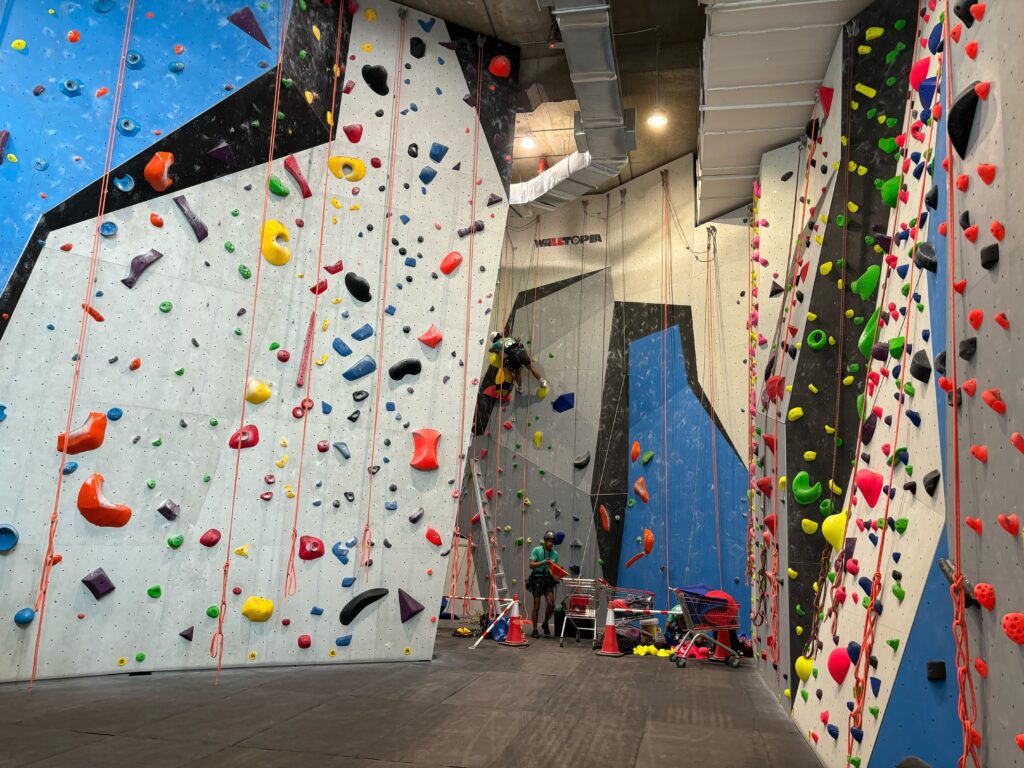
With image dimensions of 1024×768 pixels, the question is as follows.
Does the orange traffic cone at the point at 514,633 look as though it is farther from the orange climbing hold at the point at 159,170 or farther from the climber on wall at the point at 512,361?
the orange climbing hold at the point at 159,170

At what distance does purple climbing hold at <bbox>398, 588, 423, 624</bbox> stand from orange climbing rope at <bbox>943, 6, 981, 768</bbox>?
4264 mm

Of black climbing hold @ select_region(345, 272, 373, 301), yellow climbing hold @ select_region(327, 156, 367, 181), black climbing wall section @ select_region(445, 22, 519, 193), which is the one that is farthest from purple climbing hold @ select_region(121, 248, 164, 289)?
black climbing wall section @ select_region(445, 22, 519, 193)

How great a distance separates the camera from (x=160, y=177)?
5.30m

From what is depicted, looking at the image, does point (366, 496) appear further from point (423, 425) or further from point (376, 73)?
point (376, 73)

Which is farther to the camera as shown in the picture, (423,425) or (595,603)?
(595,603)

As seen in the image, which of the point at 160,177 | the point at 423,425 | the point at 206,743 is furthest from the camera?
the point at 423,425

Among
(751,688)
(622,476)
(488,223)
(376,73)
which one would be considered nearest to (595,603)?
(622,476)

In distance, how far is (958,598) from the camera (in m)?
2.37

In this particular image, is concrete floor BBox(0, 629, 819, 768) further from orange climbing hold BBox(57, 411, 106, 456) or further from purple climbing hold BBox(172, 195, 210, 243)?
purple climbing hold BBox(172, 195, 210, 243)

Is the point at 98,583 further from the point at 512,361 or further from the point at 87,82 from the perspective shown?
the point at 512,361

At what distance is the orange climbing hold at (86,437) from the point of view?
15.9 feet

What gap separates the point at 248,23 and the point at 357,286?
6.75 ft

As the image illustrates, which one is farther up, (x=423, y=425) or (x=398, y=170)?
(x=398, y=170)

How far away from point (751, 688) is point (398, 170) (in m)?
4.86
